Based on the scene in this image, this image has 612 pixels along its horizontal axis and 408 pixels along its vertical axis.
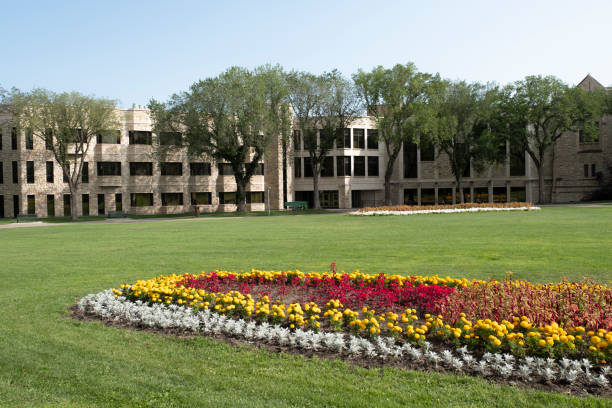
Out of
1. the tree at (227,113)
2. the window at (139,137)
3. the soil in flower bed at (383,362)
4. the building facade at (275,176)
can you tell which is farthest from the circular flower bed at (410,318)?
the window at (139,137)

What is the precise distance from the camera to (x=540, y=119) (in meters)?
64.4

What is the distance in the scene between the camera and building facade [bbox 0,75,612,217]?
59.9 metres

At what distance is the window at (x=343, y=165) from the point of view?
72.4m

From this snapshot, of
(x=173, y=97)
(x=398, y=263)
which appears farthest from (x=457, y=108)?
(x=398, y=263)

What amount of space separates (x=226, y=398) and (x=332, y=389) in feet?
3.43

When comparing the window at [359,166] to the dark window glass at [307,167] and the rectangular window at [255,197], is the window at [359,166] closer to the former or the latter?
the dark window glass at [307,167]

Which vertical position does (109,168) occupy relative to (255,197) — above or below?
above

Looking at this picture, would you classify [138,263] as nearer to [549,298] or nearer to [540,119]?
[549,298]

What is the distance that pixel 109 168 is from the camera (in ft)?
206

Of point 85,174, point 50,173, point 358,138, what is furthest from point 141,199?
point 358,138

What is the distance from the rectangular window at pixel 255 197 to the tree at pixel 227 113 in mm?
11001

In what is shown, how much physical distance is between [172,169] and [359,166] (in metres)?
26.1

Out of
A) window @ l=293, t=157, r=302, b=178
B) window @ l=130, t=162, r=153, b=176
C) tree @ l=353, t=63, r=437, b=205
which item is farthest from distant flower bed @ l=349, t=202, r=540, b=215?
window @ l=130, t=162, r=153, b=176

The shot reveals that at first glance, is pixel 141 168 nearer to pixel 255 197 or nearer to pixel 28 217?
pixel 255 197
